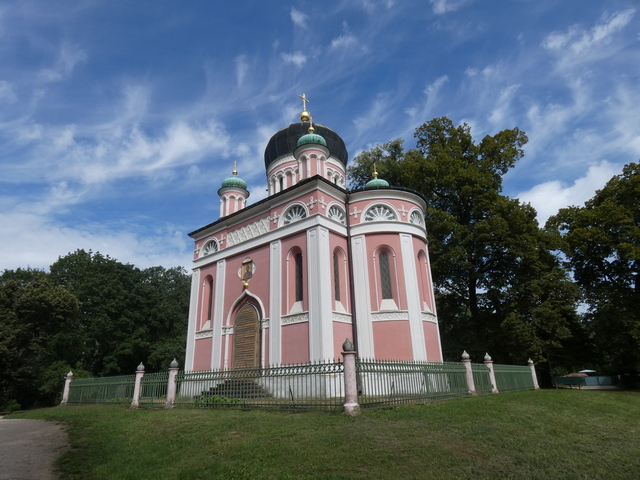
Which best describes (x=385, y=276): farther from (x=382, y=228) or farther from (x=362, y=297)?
(x=382, y=228)

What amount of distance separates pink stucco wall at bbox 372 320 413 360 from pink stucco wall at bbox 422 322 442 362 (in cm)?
100

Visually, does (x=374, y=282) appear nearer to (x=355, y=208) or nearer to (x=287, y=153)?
(x=355, y=208)

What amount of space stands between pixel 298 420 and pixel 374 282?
29.1ft

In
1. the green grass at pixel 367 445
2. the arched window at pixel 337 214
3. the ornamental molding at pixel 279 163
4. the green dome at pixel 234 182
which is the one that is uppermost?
the ornamental molding at pixel 279 163

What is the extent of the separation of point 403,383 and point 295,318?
604 centimetres

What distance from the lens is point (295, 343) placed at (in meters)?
15.2

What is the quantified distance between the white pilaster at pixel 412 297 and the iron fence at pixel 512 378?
107 inches

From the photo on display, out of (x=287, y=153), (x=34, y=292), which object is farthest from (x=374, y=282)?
(x=34, y=292)

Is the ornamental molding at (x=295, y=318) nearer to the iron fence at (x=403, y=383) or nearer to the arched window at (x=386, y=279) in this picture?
the arched window at (x=386, y=279)

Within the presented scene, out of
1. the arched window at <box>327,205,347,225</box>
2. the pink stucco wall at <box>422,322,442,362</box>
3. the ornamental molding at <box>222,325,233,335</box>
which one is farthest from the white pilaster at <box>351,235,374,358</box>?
the ornamental molding at <box>222,325,233,335</box>

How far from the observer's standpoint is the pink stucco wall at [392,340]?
1531 centimetres

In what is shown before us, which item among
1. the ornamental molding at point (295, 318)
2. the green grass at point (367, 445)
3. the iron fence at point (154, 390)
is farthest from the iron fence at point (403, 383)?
the iron fence at point (154, 390)

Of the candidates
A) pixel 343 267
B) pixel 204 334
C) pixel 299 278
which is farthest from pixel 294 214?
pixel 204 334

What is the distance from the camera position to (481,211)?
22031 millimetres
